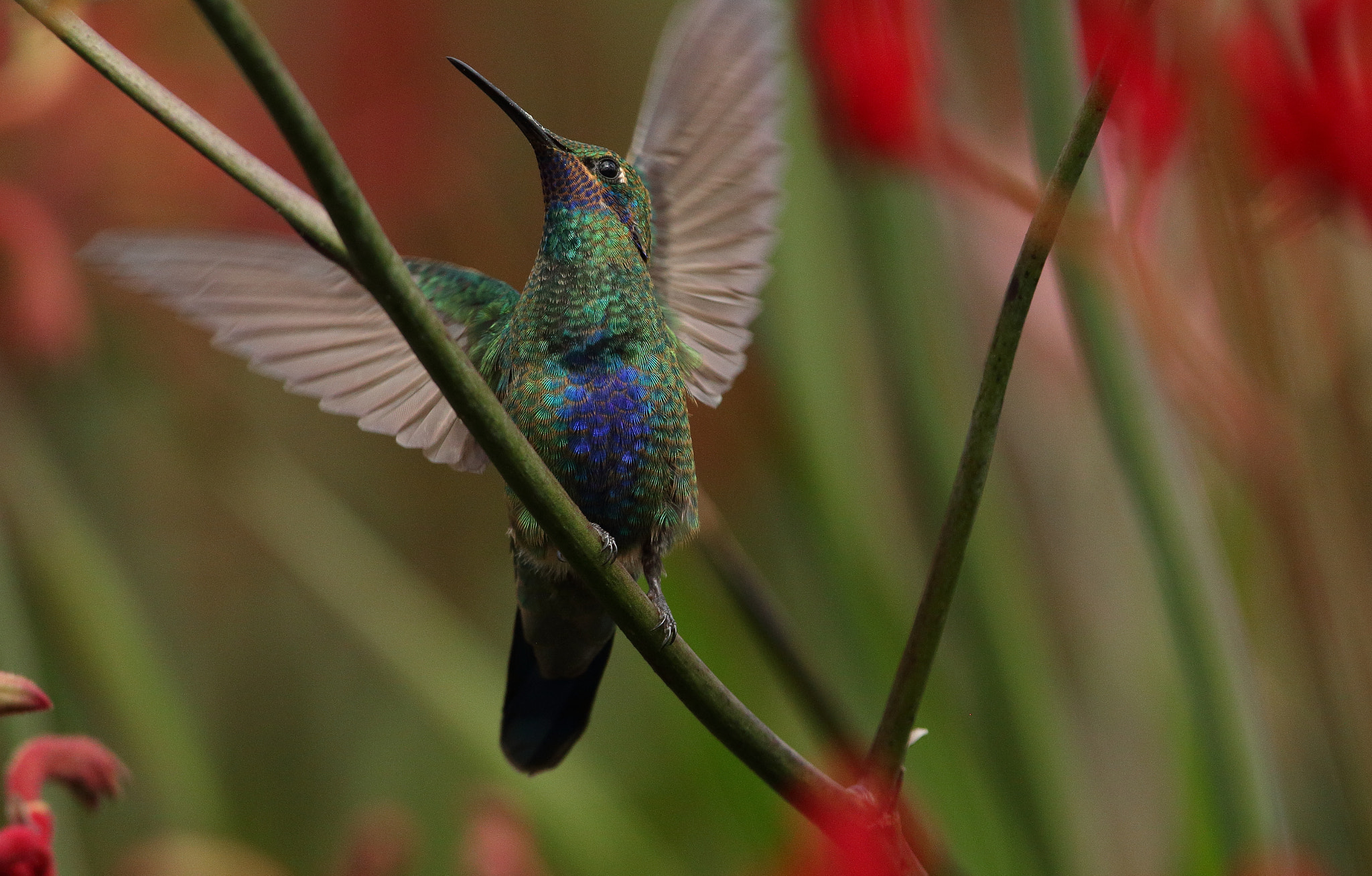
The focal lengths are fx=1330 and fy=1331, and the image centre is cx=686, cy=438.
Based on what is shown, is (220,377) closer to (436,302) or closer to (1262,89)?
(436,302)

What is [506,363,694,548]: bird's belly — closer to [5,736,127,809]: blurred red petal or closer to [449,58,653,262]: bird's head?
[449,58,653,262]: bird's head

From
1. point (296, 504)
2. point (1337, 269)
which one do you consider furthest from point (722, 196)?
point (296, 504)

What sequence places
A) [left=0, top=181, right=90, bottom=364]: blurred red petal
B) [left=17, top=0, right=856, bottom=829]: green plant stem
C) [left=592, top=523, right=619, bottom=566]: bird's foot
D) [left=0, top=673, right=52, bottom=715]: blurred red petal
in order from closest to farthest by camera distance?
[left=17, top=0, right=856, bottom=829]: green plant stem
[left=0, top=673, right=52, bottom=715]: blurred red petal
[left=592, top=523, right=619, bottom=566]: bird's foot
[left=0, top=181, right=90, bottom=364]: blurred red petal

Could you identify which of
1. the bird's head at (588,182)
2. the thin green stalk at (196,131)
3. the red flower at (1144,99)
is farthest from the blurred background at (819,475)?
the thin green stalk at (196,131)

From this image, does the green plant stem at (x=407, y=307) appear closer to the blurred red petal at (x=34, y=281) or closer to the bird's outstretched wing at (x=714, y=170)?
the bird's outstretched wing at (x=714, y=170)

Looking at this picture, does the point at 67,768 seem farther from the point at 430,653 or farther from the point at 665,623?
the point at 430,653

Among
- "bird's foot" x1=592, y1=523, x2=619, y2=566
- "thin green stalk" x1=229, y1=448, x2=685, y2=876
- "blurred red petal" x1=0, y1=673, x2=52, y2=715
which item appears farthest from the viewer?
"thin green stalk" x1=229, y1=448, x2=685, y2=876

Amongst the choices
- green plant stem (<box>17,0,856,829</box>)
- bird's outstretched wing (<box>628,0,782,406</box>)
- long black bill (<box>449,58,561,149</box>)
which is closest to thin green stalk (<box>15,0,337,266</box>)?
green plant stem (<box>17,0,856,829</box>)
